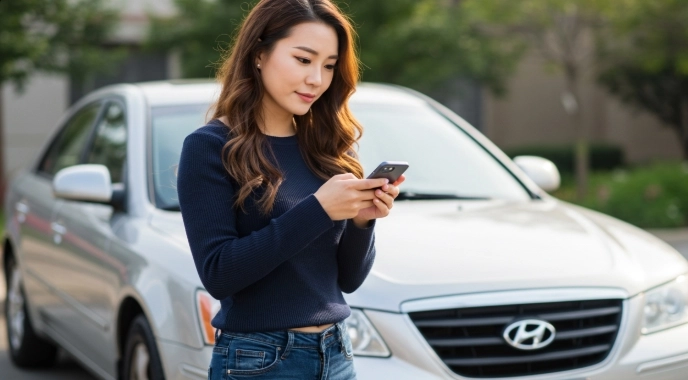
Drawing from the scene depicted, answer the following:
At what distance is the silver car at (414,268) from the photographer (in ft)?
11.8

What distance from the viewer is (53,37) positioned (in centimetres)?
1416

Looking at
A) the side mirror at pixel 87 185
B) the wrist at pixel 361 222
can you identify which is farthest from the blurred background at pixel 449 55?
the wrist at pixel 361 222

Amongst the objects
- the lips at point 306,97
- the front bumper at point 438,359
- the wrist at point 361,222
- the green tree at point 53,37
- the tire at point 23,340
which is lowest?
the tire at point 23,340

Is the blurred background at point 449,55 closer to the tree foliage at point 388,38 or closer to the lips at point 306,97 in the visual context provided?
the tree foliage at point 388,38

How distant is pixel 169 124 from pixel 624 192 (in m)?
8.31

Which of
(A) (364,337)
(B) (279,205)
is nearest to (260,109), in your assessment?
(B) (279,205)

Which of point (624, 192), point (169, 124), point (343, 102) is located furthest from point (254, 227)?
point (624, 192)

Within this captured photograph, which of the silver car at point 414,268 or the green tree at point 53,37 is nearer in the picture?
the silver car at point 414,268

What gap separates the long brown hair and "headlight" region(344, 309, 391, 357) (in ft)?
2.84

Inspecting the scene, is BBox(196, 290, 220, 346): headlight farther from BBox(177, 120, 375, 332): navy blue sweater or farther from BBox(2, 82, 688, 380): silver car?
BBox(177, 120, 375, 332): navy blue sweater

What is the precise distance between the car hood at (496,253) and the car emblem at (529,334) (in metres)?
0.12

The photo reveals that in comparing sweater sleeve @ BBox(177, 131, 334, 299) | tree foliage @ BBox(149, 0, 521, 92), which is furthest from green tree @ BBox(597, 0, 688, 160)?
sweater sleeve @ BBox(177, 131, 334, 299)

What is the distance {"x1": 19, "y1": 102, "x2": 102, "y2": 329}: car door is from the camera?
5488mm

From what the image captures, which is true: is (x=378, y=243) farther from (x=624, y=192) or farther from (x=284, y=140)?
(x=624, y=192)
